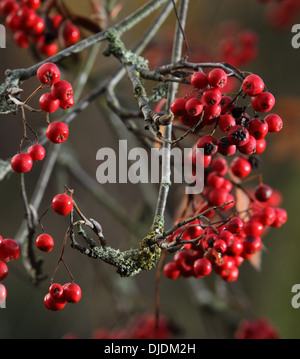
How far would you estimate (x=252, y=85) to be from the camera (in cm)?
88

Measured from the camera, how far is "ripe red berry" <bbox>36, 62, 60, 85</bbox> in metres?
0.87

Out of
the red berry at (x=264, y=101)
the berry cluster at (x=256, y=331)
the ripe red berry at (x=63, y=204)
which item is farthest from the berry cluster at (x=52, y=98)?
the berry cluster at (x=256, y=331)

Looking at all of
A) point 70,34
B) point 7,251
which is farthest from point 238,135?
point 70,34

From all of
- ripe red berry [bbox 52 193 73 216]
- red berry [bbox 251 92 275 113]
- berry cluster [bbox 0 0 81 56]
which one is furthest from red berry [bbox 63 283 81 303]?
berry cluster [bbox 0 0 81 56]

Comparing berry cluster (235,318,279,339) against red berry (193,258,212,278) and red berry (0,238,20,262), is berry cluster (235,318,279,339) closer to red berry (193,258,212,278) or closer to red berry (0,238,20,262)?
red berry (193,258,212,278)

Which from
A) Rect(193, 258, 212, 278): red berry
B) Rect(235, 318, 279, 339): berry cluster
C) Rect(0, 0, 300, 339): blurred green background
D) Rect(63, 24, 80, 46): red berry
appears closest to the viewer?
Rect(193, 258, 212, 278): red berry

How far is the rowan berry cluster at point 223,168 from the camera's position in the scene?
880 mm

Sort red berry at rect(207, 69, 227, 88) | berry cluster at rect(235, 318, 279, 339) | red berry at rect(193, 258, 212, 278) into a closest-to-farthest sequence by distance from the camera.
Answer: red berry at rect(207, 69, 227, 88) → red berry at rect(193, 258, 212, 278) → berry cluster at rect(235, 318, 279, 339)

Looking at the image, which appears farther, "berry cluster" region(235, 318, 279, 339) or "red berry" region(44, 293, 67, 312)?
"berry cluster" region(235, 318, 279, 339)

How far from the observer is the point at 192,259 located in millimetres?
1071

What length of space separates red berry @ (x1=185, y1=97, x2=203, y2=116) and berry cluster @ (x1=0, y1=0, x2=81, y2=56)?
23.8 inches

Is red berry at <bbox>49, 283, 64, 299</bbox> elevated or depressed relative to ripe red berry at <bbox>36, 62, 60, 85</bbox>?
depressed
